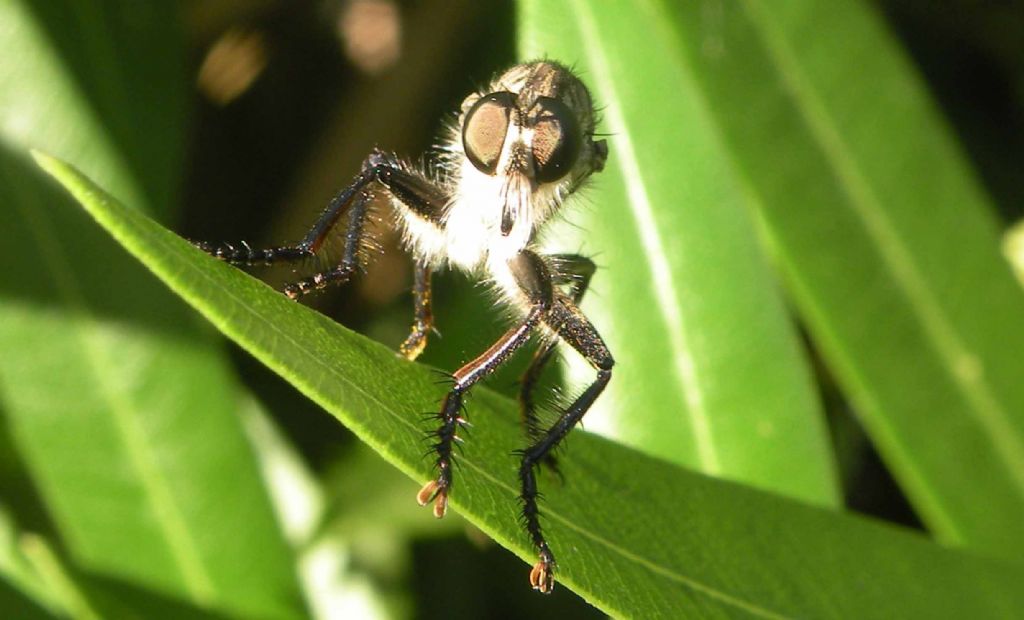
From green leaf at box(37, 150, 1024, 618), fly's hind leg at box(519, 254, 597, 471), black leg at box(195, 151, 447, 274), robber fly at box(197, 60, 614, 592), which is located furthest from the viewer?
fly's hind leg at box(519, 254, 597, 471)

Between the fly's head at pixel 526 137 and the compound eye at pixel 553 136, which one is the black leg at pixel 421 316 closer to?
the fly's head at pixel 526 137

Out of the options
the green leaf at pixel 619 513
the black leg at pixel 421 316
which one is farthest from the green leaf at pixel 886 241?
the black leg at pixel 421 316

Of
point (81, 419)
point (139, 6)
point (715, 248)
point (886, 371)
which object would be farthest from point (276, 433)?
point (886, 371)

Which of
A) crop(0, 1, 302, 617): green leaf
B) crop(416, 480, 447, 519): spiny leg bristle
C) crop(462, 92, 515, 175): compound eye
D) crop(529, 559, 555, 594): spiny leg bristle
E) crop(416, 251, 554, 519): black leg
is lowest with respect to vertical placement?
crop(0, 1, 302, 617): green leaf

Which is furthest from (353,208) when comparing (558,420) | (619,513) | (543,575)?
(543,575)

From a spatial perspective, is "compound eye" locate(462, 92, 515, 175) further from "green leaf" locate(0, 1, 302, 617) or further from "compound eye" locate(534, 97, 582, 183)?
"green leaf" locate(0, 1, 302, 617)

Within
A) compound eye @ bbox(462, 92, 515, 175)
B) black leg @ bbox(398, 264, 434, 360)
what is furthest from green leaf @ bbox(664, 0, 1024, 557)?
black leg @ bbox(398, 264, 434, 360)

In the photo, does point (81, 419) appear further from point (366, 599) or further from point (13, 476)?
point (366, 599)

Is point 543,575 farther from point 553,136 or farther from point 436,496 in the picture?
point 553,136
